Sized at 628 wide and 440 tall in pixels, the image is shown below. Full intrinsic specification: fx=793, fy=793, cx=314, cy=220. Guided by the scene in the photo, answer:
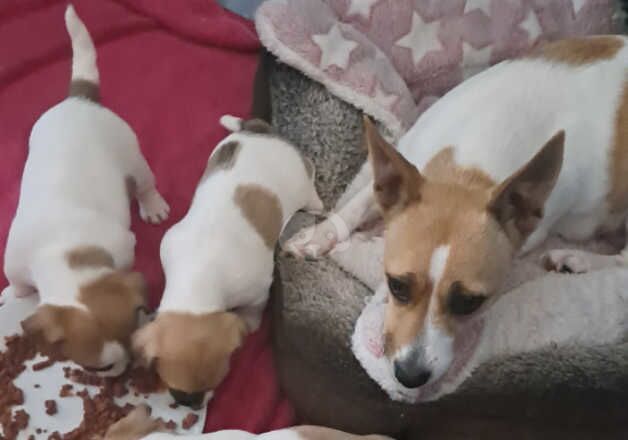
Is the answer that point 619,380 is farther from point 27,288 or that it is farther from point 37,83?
point 37,83

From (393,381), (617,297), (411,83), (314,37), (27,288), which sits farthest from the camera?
(411,83)

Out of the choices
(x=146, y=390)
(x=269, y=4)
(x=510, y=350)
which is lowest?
(x=146, y=390)

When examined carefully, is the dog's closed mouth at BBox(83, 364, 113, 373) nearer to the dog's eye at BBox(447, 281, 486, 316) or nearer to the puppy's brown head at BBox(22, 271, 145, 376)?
the puppy's brown head at BBox(22, 271, 145, 376)

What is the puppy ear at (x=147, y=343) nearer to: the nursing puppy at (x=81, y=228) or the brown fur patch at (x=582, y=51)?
the nursing puppy at (x=81, y=228)

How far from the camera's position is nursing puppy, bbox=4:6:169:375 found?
78.6 inches

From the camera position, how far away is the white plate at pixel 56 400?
2.17 m

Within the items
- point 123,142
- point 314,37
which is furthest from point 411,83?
point 123,142

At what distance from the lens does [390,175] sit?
6.28 feet

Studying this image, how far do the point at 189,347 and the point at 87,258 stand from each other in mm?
393

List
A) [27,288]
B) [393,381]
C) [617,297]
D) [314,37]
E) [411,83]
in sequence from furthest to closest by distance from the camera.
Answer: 1. [411,83]
2. [314,37]
3. [27,288]
4. [617,297]
5. [393,381]

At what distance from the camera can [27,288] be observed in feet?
7.65

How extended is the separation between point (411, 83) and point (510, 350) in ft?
3.76

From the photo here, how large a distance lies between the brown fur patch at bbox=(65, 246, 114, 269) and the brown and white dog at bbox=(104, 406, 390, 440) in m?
0.41

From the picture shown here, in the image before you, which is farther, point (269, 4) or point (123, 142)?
point (269, 4)
